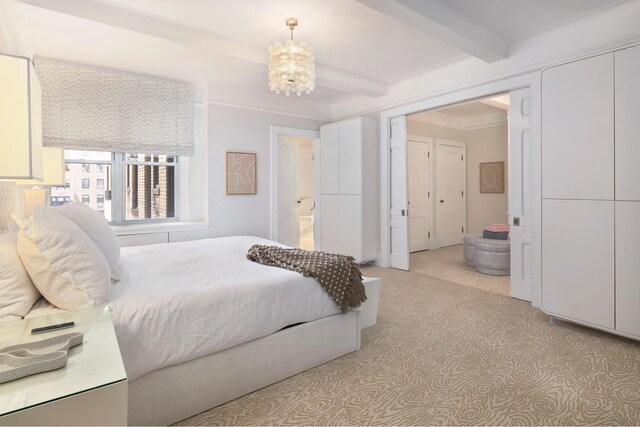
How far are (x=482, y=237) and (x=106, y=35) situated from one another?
5185 mm

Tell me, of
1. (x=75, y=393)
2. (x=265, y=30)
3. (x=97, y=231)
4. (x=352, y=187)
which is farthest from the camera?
(x=352, y=187)

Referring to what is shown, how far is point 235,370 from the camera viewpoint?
1876mm

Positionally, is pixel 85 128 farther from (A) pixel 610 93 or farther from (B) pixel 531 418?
(A) pixel 610 93

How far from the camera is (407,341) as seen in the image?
8.56 feet

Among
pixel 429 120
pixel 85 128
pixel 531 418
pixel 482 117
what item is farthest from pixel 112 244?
pixel 482 117

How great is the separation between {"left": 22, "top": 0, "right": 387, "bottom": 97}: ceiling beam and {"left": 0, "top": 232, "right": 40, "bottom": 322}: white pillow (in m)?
1.88

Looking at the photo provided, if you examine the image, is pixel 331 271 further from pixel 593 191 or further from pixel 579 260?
pixel 593 191

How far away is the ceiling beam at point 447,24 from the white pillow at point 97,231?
237cm

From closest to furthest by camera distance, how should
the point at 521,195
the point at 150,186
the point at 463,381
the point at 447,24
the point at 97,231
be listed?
1. the point at 463,381
2. the point at 97,231
3. the point at 447,24
4. the point at 521,195
5. the point at 150,186

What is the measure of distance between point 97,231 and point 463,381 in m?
2.48

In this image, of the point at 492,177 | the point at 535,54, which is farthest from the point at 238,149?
the point at 492,177

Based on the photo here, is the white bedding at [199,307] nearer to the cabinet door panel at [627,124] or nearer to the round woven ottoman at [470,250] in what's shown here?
the cabinet door panel at [627,124]

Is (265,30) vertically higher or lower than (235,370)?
higher

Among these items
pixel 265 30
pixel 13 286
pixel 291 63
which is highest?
pixel 265 30
